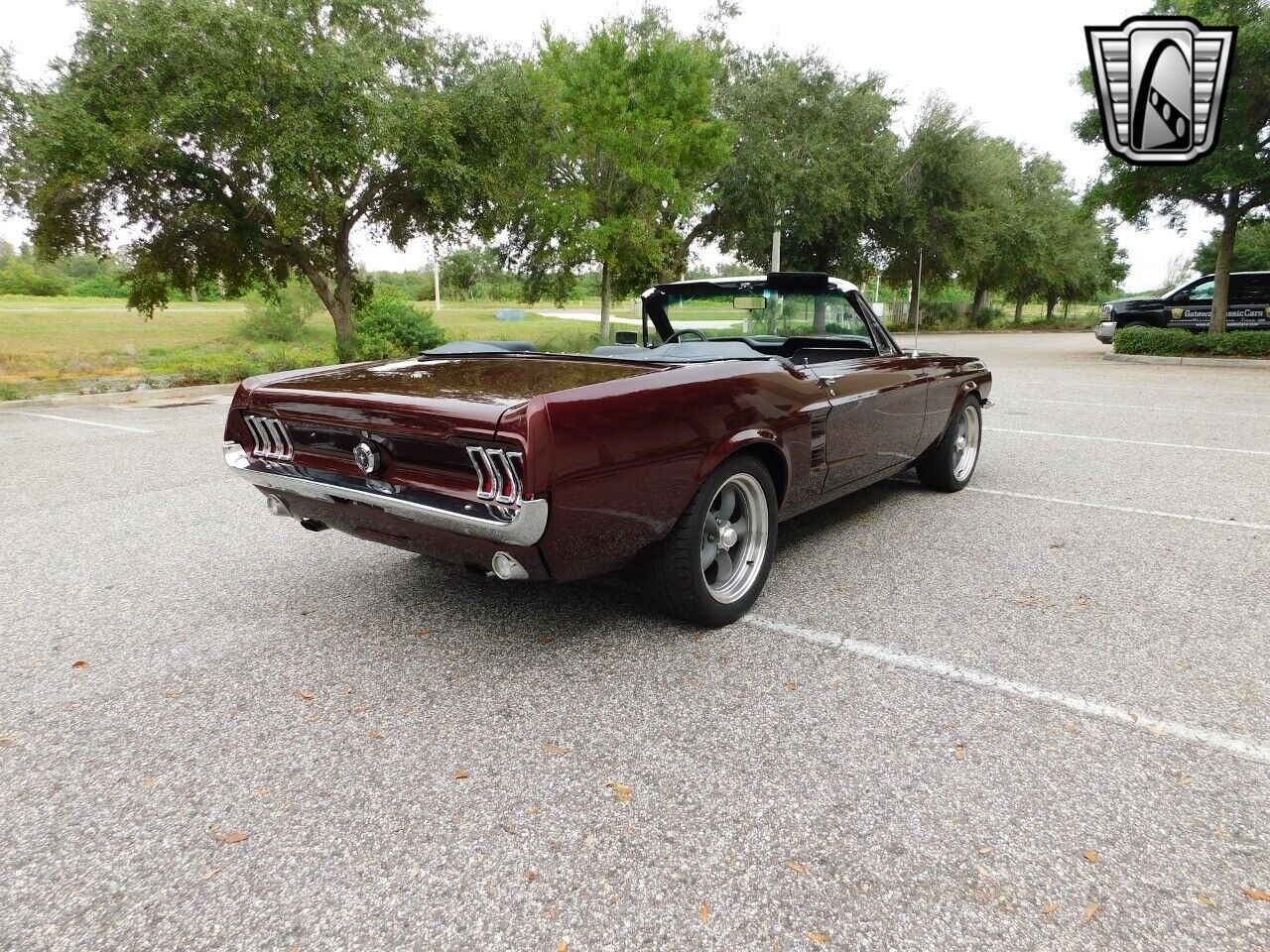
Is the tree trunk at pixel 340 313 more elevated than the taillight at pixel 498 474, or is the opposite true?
the tree trunk at pixel 340 313

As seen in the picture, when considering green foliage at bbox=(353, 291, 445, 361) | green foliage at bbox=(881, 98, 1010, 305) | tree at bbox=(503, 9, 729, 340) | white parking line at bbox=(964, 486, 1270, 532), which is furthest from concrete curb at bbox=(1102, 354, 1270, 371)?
green foliage at bbox=(353, 291, 445, 361)

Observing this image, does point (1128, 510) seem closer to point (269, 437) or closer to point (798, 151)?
point (269, 437)

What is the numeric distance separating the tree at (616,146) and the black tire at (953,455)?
13.3 m

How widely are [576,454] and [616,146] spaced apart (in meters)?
17.2

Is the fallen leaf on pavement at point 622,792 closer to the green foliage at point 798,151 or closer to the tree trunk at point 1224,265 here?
the tree trunk at point 1224,265

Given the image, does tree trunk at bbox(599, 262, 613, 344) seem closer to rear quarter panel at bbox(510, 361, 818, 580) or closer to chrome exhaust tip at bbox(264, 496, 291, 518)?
chrome exhaust tip at bbox(264, 496, 291, 518)

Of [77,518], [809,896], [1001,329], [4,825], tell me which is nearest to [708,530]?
[809,896]

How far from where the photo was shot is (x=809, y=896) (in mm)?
1794

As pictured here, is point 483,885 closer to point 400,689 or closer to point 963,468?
point 400,689

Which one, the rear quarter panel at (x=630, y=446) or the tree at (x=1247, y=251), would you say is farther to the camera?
the tree at (x=1247, y=251)

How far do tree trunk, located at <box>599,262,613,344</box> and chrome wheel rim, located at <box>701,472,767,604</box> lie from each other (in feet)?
58.9

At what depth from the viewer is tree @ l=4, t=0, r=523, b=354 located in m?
12.4

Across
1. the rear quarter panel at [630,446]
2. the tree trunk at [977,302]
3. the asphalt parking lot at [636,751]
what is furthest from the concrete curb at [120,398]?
the tree trunk at [977,302]

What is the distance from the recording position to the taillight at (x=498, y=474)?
238 centimetres
